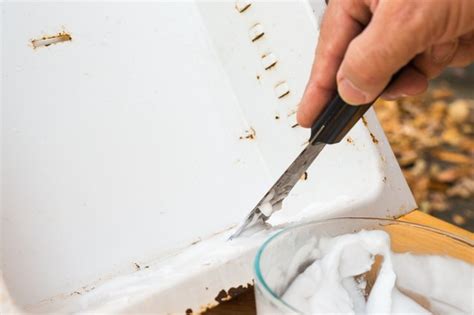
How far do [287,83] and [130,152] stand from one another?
0.56 feet

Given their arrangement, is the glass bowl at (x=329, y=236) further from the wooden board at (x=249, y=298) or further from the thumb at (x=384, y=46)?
the thumb at (x=384, y=46)

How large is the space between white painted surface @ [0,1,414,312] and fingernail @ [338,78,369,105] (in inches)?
5.3

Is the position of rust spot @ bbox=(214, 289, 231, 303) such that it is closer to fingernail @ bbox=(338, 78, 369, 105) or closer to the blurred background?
fingernail @ bbox=(338, 78, 369, 105)

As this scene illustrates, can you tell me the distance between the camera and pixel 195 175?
603mm

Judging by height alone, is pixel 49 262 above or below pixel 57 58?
below

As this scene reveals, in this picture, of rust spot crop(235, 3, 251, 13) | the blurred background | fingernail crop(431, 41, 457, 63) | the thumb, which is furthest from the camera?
the blurred background

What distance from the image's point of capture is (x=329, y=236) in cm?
46

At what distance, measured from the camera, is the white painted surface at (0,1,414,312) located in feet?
1.63

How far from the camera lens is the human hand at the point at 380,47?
39 centimetres

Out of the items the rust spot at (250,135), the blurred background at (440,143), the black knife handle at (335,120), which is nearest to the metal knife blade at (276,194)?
the black knife handle at (335,120)

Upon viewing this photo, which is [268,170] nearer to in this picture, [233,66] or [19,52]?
[233,66]

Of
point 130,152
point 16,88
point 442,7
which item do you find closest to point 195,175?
point 130,152

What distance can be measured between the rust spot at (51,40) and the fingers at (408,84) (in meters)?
0.29

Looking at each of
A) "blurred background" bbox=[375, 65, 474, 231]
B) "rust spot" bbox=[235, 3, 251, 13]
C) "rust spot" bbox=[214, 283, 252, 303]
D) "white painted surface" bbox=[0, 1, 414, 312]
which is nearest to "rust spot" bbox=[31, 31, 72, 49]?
"white painted surface" bbox=[0, 1, 414, 312]
